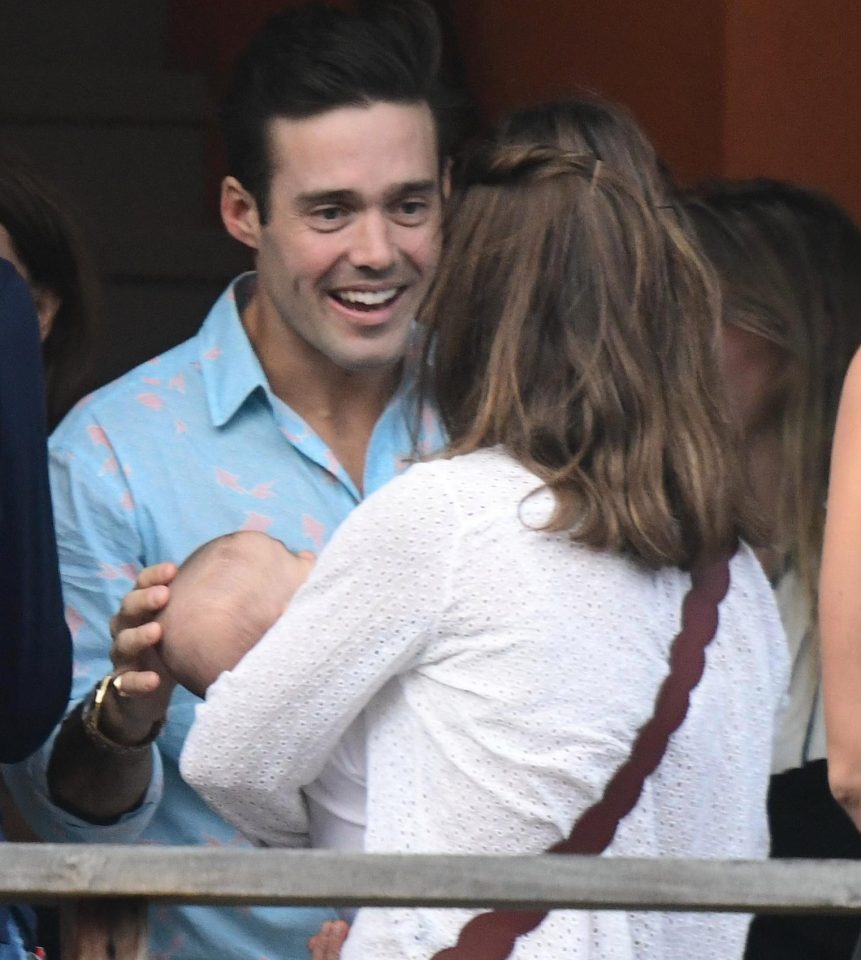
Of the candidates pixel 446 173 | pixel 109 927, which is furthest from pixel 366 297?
pixel 109 927

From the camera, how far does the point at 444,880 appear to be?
1588 millimetres

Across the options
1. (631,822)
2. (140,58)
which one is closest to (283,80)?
(631,822)

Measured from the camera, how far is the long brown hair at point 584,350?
1925 millimetres

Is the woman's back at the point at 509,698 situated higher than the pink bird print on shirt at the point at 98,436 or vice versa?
the woman's back at the point at 509,698

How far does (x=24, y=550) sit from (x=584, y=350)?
1.92ft

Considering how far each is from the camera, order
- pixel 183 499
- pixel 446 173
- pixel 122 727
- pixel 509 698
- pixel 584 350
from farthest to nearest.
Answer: pixel 446 173 → pixel 183 499 → pixel 122 727 → pixel 584 350 → pixel 509 698

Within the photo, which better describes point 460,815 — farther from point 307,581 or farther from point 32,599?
point 32,599

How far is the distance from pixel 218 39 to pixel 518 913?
455 centimetres

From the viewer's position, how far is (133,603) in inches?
82.1

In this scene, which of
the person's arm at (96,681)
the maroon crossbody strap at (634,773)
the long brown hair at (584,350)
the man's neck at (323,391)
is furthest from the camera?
the man's neck at (323,391)

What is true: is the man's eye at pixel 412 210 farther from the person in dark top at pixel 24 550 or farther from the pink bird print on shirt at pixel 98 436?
the person in dark top at pixel 24 550

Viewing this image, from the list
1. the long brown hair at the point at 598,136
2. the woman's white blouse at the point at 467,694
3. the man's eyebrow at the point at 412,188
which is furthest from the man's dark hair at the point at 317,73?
the woman's white blouse at the point at 467,694

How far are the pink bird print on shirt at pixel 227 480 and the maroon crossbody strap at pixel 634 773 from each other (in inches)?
35.9

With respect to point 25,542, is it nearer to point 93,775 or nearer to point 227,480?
point 93,775
